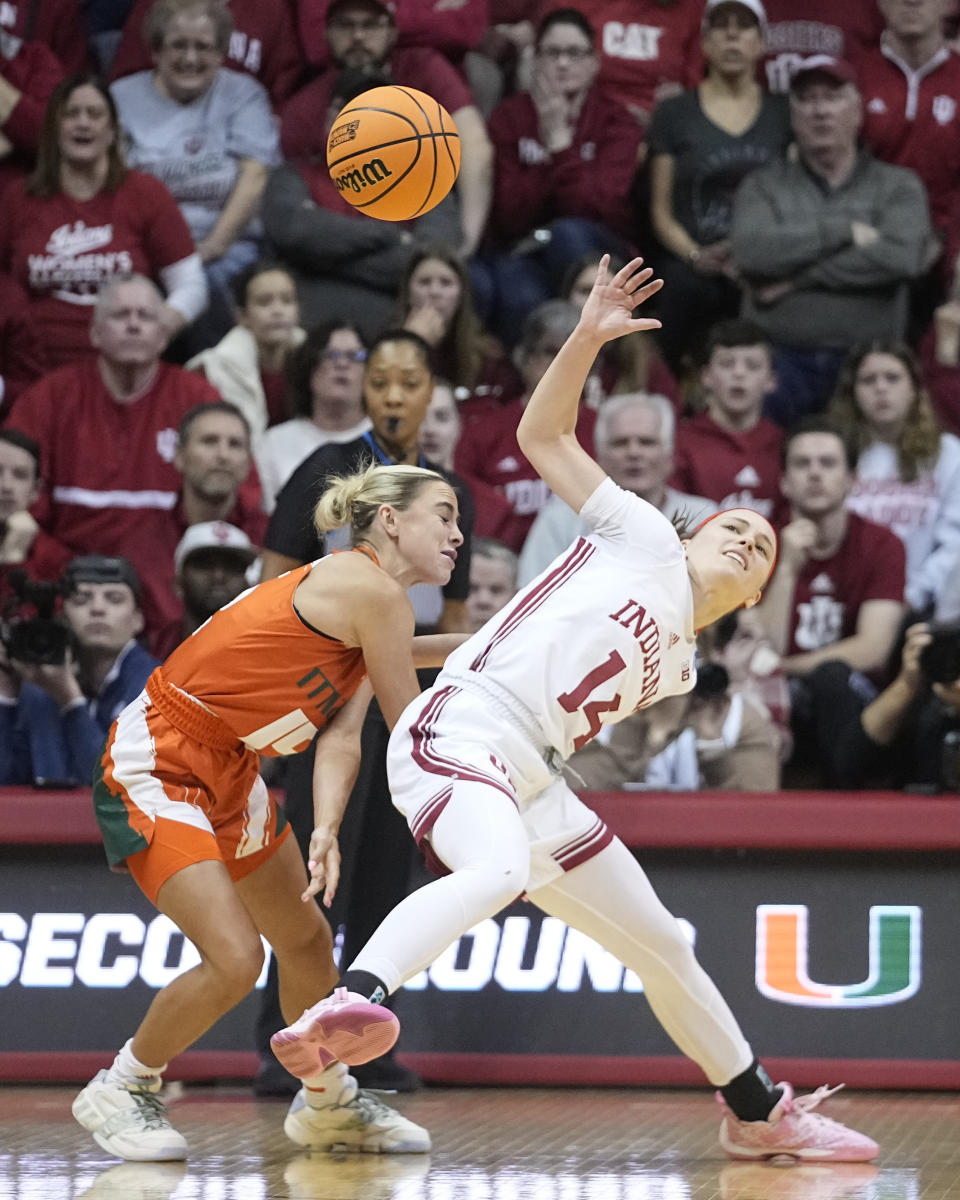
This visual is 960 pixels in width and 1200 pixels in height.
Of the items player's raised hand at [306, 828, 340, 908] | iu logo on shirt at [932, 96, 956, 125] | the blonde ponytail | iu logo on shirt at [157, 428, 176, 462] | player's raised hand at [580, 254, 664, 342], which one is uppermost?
iu logo on shirt at [932, 96, 956, 125]

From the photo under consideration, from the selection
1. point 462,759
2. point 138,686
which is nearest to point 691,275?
point 138,686

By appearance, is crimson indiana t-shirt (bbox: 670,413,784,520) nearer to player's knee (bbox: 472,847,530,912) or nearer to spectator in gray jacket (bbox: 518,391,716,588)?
spectator in gray jacket (bbox: 518,391,716,588)

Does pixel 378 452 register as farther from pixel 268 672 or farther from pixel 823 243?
pixel 823 243

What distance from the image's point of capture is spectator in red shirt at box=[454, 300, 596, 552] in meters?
8.34

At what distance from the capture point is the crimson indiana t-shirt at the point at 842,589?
7.71 metres

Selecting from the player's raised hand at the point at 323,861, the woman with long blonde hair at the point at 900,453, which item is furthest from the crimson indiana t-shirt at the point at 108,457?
the player's raised hand at the point at 323,861

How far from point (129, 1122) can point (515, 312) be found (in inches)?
217

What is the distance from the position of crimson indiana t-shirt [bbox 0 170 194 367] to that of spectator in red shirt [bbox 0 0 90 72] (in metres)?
1.57

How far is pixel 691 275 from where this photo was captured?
30.8ft

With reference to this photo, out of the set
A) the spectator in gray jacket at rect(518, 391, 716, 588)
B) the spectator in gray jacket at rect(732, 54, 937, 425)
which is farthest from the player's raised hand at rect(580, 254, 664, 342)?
the spectator in gray jacket at rect(732, 54, 937, 425)

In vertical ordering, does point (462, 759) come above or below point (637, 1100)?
above

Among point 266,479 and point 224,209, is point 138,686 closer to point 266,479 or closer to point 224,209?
point 266,479

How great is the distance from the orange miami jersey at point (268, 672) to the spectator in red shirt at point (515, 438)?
11.2 ft

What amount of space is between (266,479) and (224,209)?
6.84 feet
